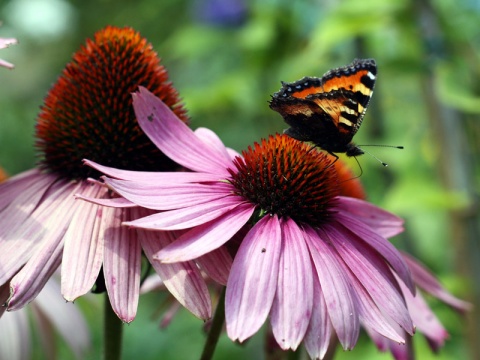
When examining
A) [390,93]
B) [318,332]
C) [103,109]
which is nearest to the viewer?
[318,332]

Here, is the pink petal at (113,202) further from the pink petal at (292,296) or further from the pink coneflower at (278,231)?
the pink petal at (292,296)

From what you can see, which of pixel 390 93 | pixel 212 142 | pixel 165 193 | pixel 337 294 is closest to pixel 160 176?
pixel 165 193

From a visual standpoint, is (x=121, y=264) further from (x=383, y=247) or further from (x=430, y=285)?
(x=430, y=285)

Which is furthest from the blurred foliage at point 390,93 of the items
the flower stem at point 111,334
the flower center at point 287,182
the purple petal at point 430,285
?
the flower stem at point 111,334

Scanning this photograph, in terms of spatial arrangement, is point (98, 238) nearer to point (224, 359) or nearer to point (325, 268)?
point (325, 268)

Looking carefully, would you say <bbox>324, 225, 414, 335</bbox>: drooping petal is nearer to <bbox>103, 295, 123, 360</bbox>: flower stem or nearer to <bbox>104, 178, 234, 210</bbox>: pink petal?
<bbox>104, 178, 234, 210</bbox>: pink petal

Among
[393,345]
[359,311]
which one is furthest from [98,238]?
[393,345]
